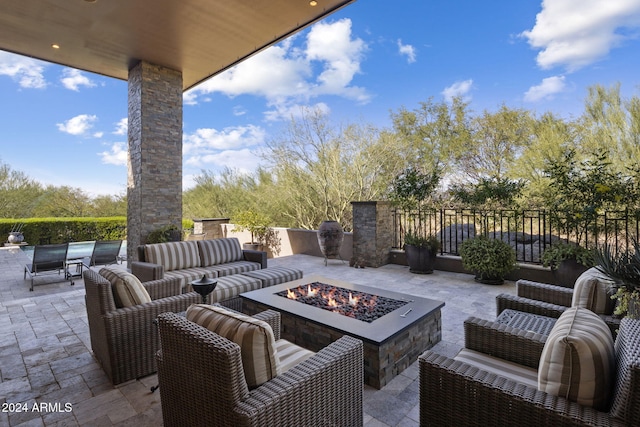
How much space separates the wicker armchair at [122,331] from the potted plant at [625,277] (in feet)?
9.43

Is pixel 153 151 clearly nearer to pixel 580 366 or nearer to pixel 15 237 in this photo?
pixel 580 366

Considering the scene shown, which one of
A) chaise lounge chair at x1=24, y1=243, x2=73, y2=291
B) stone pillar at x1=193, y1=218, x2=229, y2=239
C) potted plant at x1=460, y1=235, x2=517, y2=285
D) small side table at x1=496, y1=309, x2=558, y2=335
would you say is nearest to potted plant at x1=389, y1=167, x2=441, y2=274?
potted plant at x1=460, y1=235, x2=517, y2=285

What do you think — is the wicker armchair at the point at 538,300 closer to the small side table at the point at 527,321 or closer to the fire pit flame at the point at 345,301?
the small side table at the point at 527,321

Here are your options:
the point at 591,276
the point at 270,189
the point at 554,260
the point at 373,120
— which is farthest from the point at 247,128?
the point at 591,276

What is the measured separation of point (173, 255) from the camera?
14.3 feet

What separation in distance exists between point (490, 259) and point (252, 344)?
455 centimetres

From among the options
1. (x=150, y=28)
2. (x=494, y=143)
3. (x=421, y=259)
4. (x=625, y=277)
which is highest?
(x=150, y=28)

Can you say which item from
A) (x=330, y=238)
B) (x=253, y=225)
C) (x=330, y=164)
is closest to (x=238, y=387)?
(x=330, y=238)

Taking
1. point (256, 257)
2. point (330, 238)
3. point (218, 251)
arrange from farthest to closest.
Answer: point (330, 238), point (256, 257), point (218, 251)

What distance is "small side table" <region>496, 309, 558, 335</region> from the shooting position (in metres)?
2.06

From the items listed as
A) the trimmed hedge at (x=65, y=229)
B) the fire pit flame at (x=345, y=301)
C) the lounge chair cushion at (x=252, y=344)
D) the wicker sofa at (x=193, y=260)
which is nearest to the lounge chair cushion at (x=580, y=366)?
the lounge chair cushion at (x=252, y=344)

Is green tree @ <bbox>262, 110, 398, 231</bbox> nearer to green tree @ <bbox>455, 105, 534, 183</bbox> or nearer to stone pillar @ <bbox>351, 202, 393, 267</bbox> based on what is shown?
stone pillar @ <bbox>351, 202, 393, 267</bbox>

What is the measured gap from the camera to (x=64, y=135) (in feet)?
58.4

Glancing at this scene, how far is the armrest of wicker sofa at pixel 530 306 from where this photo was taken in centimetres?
228
